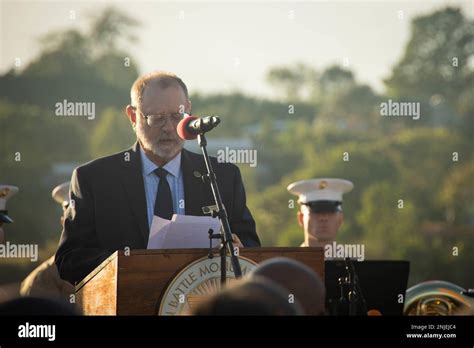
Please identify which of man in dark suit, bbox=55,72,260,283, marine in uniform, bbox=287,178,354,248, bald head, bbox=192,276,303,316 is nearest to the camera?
bald head, bbox=192,276,303,316

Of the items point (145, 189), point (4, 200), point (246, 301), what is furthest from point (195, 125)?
point (4, 200)

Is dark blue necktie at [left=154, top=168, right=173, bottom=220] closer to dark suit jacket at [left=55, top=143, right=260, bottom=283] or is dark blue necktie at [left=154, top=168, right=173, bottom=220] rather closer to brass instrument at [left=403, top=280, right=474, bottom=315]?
dark suit jacket at [left=55, top=143, right=260, bottom=283]

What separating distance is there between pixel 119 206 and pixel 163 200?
0.75 feet

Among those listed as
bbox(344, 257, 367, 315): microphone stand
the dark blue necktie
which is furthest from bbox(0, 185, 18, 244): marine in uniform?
bbox(344, 257, 367, 315): microphone stand

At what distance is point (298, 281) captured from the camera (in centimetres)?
438

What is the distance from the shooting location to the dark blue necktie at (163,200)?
241 inches

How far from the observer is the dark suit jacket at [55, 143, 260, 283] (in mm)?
6098

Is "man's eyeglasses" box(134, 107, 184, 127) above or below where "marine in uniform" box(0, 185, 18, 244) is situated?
above

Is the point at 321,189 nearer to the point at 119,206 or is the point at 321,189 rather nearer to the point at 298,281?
the point at 119,206

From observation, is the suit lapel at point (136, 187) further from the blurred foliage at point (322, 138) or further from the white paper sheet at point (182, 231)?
the blurred foliage at point (322, 138)

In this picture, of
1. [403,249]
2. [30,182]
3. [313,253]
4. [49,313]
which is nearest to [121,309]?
[313,253]

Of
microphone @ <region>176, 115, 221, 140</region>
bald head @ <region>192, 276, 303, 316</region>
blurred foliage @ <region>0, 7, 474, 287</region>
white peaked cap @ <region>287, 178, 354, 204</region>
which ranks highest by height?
blurred foliage @ <region>0, 7, 474, 287</region>

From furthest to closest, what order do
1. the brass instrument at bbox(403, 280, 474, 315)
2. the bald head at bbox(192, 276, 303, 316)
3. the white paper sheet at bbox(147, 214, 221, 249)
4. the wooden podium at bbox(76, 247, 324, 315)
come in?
1. the brass instrument at bbox(403, 280, 474, 315)
2. the white paper sheet at bbox(147, 214, 221, 249)
3. the wooden podium at bbox(76, 247, 324, 315)
4. the bald head at bbox(192, 276, 303, 316)

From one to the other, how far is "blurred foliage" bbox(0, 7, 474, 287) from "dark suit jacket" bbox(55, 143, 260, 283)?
15.5 m
